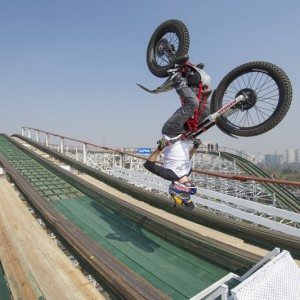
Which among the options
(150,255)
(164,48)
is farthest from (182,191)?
(164,48)

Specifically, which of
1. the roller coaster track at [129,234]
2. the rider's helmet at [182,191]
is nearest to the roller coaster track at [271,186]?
the roller coaster track at [129,234]

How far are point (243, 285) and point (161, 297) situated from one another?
940 mm

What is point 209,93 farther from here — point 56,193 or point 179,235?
point 56,193

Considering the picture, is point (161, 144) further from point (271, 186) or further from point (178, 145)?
point (271, 186)

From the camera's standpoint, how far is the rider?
434 centimetres

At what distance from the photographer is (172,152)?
449cm

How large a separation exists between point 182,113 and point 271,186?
87.1 ft

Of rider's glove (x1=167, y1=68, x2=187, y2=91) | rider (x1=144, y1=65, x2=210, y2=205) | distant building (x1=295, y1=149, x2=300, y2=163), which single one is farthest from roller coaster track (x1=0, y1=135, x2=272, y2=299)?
distant building (x1=295, y1=149, x2=300, y2=163)

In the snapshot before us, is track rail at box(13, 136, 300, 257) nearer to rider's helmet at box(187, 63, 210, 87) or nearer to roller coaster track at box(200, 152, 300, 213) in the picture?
rider's helmet at box(187, 63, 210, 87)

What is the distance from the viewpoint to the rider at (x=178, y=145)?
A: 14.2 feet

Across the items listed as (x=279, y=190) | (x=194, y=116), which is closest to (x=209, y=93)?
(x=194, y=116)

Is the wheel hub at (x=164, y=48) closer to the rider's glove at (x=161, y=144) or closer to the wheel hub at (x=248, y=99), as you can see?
the wheel hub at (x=248, y=99)

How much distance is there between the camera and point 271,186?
2833cm

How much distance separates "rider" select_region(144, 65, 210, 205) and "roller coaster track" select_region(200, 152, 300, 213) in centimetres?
1922
